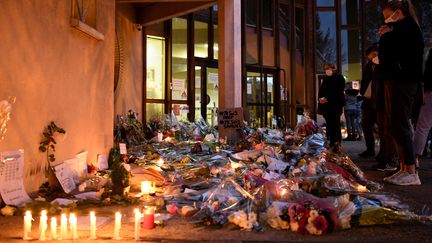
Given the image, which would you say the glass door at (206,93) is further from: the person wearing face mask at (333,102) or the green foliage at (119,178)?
the green foliage at (119,178)

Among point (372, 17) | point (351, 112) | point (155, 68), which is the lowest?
point (351, 112)

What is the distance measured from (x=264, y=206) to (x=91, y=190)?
1.91 metres

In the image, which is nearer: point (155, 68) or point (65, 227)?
point (65, 227)

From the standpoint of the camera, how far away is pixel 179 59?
40.0 feet

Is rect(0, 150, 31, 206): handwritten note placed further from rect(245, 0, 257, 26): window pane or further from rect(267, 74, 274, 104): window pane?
rect(267, 74, 274, 104): window pane

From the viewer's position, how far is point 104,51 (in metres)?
5.83

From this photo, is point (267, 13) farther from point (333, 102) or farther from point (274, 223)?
point (274, 223)

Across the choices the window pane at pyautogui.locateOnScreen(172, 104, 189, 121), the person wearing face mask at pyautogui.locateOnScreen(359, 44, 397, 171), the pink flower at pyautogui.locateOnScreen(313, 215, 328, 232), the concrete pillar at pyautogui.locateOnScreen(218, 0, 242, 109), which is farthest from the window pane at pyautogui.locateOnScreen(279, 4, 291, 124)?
the pink flower at pyautogui.locateOnScreen(313, 215, 328, 232)

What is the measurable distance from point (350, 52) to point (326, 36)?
3.63ft

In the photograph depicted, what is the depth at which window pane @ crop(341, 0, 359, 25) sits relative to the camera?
18.0 metres

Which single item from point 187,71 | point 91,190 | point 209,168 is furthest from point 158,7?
point 91,190

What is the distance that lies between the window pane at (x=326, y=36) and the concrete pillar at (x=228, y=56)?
32.0 ft

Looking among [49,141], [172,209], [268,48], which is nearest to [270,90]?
[268,48]

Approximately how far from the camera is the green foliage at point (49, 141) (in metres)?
4.26
